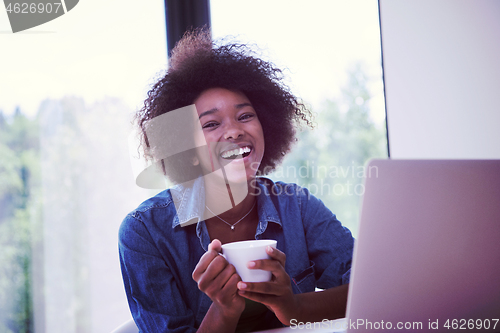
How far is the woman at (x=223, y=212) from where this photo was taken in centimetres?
106

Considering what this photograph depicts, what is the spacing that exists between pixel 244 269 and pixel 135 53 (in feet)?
4.74

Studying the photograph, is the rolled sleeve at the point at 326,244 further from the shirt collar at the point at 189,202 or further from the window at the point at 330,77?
the window at the point at 330,77

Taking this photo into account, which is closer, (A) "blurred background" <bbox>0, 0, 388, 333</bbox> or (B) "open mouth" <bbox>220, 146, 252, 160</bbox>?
(B) "open mouth" <bbox>220, 146, 252, 160</bbox>

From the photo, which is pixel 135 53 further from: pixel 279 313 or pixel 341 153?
pixel 279 313

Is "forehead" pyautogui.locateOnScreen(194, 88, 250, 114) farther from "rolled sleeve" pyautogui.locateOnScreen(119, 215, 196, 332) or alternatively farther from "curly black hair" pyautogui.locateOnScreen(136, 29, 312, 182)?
"rolled sleeve" pyautogui.locateOnScreen(119, 215, 196, 332)

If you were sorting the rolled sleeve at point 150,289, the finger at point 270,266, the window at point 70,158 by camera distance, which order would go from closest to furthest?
the finger at point 270,266
the rolled sleeve at point 150,289
the window at point 70,158

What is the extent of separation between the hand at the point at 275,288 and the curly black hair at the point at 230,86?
2.63 feet

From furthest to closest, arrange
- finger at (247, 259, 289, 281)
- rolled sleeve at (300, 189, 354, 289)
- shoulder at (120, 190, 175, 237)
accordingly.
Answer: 1. rolled sleeve at (300, 189, 354, 289)
2. shoulder at (120, 190, 175, 237)
3. finger at (247, 259, 289, 281)

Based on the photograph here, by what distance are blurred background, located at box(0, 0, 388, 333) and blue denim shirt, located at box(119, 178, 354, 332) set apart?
54 centimetres

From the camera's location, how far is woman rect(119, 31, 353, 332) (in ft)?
3.48

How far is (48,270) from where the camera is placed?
5.65 feet

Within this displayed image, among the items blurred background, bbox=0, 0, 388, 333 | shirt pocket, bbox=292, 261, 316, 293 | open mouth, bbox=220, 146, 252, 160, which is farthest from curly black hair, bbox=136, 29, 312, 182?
shirt pocket, bbox=292, 261, 316, 293

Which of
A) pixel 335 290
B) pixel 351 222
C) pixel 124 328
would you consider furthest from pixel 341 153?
pixel 124 328

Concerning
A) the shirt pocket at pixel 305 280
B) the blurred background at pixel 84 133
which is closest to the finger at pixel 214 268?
the shirt pocket at pixel 305 280
